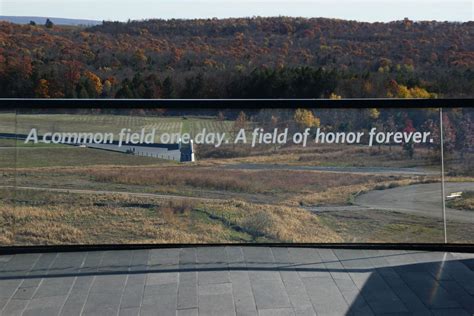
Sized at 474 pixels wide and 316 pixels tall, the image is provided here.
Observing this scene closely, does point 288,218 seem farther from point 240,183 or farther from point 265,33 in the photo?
point 265,33

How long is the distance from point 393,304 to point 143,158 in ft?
6.48

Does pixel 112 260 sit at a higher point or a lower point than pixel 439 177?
Result: lower

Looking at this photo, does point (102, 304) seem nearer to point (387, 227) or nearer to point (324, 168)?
point (324, 168)

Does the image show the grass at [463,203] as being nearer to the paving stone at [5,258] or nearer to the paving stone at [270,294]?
the paving stone at [270,294]

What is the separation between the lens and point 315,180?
5031 mm

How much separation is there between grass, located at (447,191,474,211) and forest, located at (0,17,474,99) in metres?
12.6

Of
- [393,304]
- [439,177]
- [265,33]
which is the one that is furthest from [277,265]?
[265,33]

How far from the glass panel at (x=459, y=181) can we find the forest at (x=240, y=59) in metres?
12.6

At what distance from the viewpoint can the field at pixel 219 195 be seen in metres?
4.93

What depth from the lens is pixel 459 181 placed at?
4941mm

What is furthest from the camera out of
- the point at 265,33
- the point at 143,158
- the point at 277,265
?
the point at 265,33

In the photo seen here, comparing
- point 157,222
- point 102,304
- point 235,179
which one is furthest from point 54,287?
point 235,179

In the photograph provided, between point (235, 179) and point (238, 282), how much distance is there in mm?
926

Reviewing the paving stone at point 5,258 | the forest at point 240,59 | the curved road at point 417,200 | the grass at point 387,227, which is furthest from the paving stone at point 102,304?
the forest at point 240,59
